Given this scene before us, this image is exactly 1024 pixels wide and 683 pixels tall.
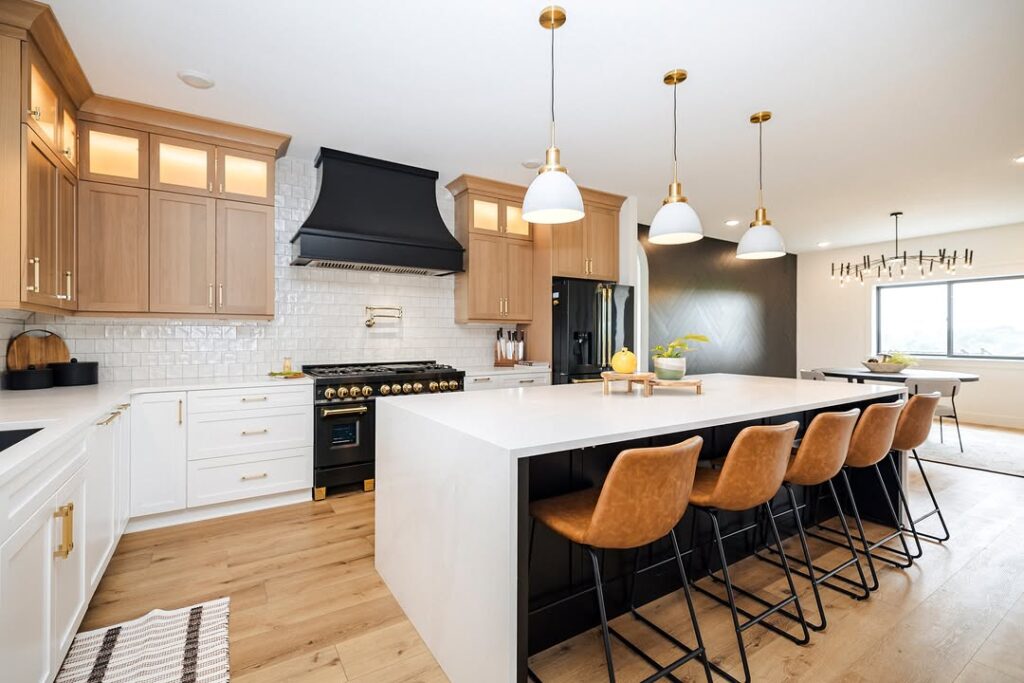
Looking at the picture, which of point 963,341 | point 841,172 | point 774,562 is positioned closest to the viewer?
point 774,562

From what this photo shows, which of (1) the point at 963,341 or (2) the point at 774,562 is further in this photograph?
(1) the point at 963,341

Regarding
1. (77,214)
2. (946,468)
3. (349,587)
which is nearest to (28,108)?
(77,214)

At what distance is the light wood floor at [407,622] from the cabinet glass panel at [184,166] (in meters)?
2.27

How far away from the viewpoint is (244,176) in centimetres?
356

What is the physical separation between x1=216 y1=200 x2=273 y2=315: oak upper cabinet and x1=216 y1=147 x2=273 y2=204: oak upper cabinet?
64mm

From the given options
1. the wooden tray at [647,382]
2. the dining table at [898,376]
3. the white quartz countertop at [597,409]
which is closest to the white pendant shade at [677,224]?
the wooden tray at [647,382]

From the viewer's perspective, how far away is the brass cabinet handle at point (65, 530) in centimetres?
156

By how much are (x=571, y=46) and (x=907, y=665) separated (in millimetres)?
2943

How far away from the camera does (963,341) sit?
6.67 meters

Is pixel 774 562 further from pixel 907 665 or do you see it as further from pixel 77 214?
pixel 77 214

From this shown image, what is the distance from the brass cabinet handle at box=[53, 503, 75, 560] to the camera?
1563 mm

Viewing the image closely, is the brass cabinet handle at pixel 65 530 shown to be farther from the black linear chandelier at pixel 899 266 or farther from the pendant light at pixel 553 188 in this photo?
the black linear chandelier at pixel 899 266

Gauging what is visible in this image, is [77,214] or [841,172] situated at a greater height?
[841,172]

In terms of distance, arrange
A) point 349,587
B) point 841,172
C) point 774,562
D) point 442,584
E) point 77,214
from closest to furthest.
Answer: point 442,584 < point 349,587 < point 774,562 < point 77,214 < point 841,172
